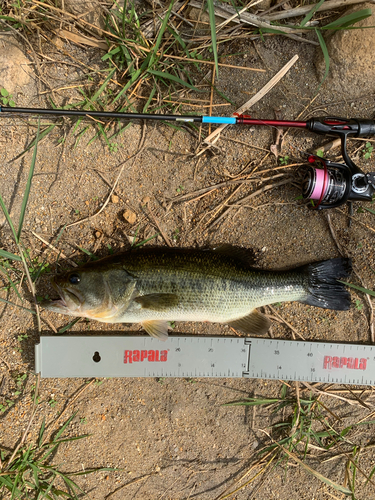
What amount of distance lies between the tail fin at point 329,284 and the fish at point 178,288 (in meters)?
0.01

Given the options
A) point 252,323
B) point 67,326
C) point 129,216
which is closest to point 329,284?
point 252,323

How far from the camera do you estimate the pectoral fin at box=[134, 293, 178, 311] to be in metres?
2.59

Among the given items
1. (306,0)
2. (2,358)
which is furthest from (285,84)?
(2,358)

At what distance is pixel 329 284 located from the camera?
2.94 meters

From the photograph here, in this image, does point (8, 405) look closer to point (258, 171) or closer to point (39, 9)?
point (258, 171)

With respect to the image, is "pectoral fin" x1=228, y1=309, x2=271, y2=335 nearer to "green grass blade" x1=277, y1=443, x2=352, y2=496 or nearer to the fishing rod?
the fishing rod

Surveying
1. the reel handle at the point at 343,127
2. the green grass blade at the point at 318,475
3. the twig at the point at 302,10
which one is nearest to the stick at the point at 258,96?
the twig at the point at 302,10

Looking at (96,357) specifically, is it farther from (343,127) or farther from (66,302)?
(343,127)

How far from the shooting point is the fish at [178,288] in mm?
2570

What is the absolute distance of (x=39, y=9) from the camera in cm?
273

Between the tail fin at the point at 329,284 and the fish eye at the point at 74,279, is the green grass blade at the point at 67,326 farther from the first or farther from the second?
the tail fin at the point at 329,284

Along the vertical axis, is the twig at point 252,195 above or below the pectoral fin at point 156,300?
above

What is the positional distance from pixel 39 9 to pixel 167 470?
15.2ft

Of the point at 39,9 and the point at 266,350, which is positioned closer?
the point at 39,9
